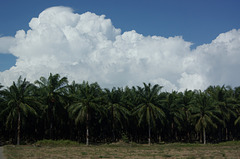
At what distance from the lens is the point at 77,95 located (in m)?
42.8

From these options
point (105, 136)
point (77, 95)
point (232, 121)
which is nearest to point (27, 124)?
point (77, 95)

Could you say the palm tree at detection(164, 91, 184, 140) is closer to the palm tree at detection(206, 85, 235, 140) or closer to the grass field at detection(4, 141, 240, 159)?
the palm tree at detection(206, 85, 235, 140)

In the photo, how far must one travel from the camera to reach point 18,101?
3944 centimetres

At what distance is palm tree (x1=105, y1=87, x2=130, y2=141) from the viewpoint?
47122mm

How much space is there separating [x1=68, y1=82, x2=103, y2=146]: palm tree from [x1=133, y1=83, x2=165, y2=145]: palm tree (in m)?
7.48

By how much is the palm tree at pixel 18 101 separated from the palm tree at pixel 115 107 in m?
13.2

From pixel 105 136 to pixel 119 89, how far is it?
33.6ft

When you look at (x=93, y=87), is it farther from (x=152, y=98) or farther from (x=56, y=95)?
(x=152, y=98)

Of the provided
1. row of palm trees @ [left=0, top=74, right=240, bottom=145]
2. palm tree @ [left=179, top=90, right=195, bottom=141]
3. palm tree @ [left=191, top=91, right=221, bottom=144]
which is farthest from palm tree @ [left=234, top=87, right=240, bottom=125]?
palm tree @ [left=179, top=90, right=195, bottom=141]

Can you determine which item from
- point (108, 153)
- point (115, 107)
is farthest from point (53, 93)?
point (108, 153)

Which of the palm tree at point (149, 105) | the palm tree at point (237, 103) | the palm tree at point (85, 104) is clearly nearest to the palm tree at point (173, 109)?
the palm tree at point (149, 105)

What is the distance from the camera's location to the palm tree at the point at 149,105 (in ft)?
150

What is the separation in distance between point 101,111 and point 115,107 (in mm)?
3623

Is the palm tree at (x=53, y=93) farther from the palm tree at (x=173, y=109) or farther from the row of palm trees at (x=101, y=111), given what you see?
the palm tree at (x=173, y=109)
